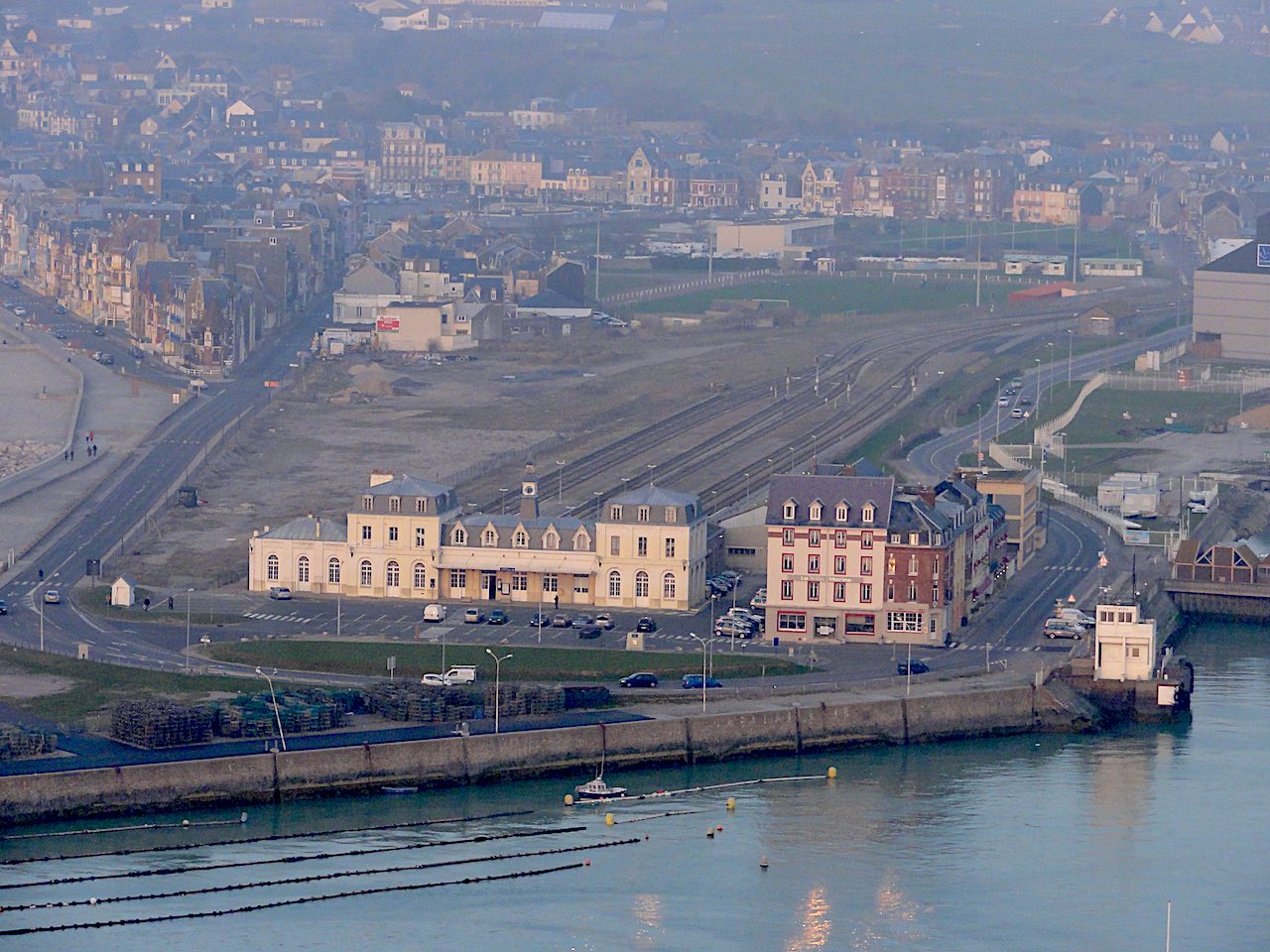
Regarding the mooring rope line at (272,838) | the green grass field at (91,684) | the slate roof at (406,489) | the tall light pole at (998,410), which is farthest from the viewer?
the tall light pole at (998,410)

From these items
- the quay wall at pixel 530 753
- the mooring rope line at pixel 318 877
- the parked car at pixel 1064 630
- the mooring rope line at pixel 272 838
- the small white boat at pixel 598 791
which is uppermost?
the parked car at pixel 1064 630

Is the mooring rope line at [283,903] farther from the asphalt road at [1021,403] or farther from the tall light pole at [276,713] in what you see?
the asphalt road at [1021,403]

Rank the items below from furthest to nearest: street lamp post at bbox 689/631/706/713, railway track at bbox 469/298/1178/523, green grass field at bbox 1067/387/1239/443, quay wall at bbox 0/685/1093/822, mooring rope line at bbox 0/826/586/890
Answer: green grass field at bbox 1067/387/1239/443 < railway track at bbox 469/298/1178/523 < street lamp post at bbox 689/631/706/713 < quay wall at bbox 0/685/1093/822 < mooring rope line at bbox 0/826/586/890

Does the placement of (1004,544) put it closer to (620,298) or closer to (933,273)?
(620,298)

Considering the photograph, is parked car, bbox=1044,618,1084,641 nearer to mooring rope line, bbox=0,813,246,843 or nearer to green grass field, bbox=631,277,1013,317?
mooring rope line, bbox=0,813,246,843

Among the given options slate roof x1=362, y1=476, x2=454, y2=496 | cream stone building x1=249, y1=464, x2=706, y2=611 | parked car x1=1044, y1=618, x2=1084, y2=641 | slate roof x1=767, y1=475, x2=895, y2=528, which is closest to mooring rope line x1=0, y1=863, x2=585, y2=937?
slate roof x1=767, y1=475, x2=895, y2=528

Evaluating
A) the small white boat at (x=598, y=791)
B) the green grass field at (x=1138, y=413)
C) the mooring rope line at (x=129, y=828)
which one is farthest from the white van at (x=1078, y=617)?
the green grass field at (x=1138, y=413)

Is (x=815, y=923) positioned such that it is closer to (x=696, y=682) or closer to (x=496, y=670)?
(x=696, y=682)
